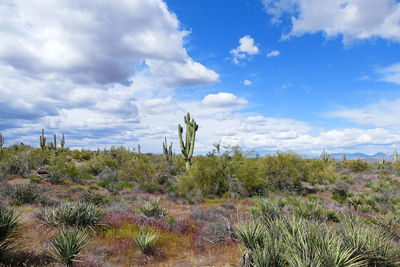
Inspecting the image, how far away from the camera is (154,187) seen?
19.9 m

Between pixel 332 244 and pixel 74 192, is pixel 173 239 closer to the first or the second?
pixel 332 244

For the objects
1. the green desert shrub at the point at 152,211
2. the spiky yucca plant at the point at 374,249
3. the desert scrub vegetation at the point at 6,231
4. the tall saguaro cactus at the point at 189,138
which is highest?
the tall saguaro cactus at the point at 189,138

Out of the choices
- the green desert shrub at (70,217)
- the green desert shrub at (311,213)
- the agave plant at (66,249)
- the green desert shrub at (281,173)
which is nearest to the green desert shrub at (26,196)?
the green desert shrub at (70,217)

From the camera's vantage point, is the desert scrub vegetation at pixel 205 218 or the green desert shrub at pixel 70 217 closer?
the desert scrub vegetation at pixel 205 218

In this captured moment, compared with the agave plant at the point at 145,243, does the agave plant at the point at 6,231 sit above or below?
above

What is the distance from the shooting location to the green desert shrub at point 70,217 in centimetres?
835

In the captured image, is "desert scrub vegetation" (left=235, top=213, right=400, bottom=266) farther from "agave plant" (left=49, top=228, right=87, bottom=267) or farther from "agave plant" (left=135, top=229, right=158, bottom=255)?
"agave plant" (left=49, top=228, right=87, bottom=267)

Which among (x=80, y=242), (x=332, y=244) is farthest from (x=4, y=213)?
(x=332, y=244)

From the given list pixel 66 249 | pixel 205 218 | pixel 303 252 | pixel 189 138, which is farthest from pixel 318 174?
pixel 66 249

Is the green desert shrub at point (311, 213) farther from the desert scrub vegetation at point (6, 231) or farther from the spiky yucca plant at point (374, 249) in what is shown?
the desert scrub vegetation at point (6, 231)

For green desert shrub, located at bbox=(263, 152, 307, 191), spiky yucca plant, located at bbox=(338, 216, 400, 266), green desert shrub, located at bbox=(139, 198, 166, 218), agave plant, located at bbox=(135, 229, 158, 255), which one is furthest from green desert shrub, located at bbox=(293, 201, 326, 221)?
green desert shrub, located at bbox=(263, 152, 307, 191)

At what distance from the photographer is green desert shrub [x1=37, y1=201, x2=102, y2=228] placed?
27.4ft

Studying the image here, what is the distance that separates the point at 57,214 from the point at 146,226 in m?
3.11

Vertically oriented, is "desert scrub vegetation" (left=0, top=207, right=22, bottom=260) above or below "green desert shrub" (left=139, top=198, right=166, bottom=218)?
above
